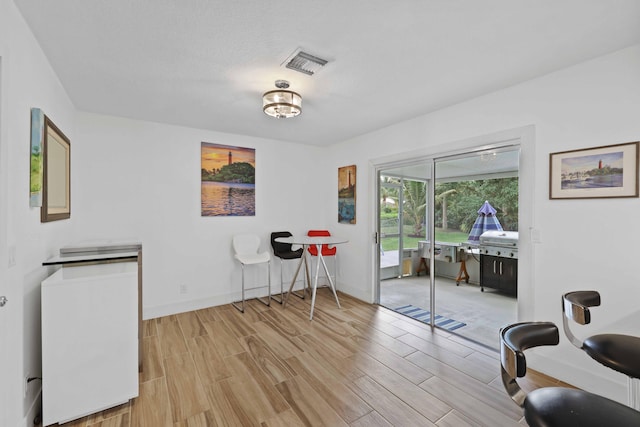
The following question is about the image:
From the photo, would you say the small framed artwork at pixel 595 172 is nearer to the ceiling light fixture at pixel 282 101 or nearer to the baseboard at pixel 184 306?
the ceiling light fixture at pixel 282 101

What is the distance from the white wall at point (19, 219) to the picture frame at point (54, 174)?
151 millimetres

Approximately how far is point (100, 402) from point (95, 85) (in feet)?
8.70

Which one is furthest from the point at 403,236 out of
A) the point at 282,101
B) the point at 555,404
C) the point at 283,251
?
the point at 555,404

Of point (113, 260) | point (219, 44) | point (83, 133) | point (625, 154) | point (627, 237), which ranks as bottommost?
point (113, 260)

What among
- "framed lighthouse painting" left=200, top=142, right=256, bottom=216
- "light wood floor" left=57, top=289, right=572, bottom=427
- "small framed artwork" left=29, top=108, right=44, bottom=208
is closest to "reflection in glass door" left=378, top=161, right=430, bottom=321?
"light wood floor" left=57, top=289, right=572, bottom=427

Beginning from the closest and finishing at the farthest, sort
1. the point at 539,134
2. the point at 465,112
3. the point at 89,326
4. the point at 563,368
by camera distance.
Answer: the point at 89,326, the point at 563,368, the point at 539,134, the point at 465,112

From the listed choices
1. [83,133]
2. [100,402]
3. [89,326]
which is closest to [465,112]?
[89,326]

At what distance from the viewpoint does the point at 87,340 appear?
1.92 m

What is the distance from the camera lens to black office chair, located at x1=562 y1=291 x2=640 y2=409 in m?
1.34

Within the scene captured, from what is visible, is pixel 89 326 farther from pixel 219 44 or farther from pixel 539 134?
pixel 539 134

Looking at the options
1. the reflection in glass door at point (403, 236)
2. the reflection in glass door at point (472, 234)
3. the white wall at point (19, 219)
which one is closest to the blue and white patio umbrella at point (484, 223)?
the reflection in glass door at point (472, 234)

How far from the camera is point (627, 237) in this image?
2039 mm

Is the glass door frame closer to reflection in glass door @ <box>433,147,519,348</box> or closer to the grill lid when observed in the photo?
reflection in glass door @ <box>433,147,519,348</box>

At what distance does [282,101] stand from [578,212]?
2.66m
